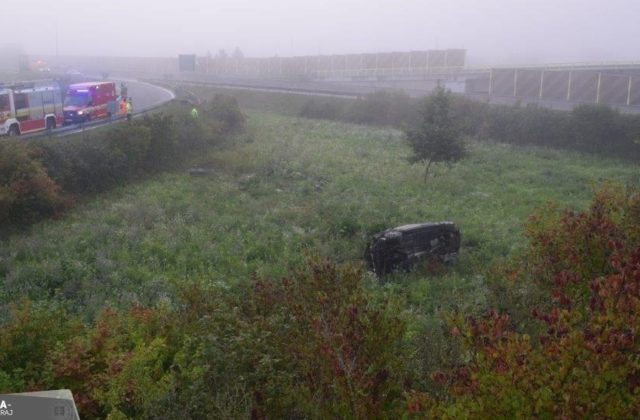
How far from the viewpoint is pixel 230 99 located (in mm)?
36688

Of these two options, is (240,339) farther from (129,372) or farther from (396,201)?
(396,201)

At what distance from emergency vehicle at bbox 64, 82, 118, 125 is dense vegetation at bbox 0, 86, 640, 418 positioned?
10.3 metres

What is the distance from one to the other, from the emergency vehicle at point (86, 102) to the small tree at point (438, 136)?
51.8 ft

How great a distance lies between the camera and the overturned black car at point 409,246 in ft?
45.7

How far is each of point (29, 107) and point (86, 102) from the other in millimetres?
4708

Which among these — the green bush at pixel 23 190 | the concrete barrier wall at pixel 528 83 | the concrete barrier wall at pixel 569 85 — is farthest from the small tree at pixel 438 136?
the concrete barrier wall at pixel 528 83

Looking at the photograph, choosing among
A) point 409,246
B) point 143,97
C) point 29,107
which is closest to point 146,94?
point 143,97

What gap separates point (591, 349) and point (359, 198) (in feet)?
55.5

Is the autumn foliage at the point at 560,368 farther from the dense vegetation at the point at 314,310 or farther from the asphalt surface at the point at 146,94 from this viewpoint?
the asphalt surface at the point at 146,94

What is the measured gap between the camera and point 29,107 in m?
26.0

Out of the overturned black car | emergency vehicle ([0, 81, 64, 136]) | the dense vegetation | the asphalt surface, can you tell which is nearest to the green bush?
the dense vegetation

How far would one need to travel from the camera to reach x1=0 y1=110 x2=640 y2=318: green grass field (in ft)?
42.3

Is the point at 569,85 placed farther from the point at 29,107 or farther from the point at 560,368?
the point at 560,368

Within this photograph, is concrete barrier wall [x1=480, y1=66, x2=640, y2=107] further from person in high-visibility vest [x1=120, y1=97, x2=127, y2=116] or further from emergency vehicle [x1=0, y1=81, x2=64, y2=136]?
emergency vehicle [x1=0, y1=81, x2=64, y2=136]
